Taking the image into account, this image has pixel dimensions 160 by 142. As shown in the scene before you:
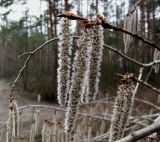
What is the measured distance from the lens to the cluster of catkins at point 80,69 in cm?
121

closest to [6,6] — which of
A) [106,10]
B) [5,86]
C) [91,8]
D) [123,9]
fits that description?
[5,86]

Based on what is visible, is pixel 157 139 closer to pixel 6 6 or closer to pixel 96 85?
pixel 96 85

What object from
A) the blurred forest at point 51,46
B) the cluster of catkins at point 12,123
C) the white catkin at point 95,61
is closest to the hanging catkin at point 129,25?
the cluster of catkins at point 12,123

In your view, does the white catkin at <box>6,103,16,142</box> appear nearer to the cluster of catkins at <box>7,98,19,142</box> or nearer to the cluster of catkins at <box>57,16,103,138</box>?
the cluster of catkins at <box>7,98,19,142</box>

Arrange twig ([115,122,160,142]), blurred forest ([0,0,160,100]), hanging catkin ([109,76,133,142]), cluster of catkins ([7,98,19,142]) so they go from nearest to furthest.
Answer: twig ([115,122,160,142]), hanging catkin ([109,76,133,142]), cluster of catkins ([7,98,19,142]), blurred forest ([0,0,160,100])

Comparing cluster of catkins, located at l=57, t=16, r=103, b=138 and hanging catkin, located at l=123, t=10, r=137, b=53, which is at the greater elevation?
hanging catkin, located at l=123, t=10, r=137, b=53

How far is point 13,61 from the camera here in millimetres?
27328

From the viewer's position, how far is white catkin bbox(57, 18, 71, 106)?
1326mm

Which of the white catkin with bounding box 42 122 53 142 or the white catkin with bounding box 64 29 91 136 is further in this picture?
the white catkin with bounding box 42 122 53 142

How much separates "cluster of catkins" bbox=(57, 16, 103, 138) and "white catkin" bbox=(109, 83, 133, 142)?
0.28ft

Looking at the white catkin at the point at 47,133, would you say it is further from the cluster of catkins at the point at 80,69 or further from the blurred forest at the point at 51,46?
the blurred forest at the point at 51,46

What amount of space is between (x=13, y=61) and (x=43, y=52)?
2030 millimetres

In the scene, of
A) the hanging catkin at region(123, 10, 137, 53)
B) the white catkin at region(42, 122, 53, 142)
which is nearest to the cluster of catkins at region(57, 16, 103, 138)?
the hanging catkin at region(123, 10, 137, 53)

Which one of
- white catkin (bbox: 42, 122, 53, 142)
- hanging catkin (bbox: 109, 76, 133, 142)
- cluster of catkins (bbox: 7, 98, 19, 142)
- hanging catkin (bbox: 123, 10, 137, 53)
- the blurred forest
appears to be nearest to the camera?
hanging catkin (bbox: 109, 76, 133, 142)
